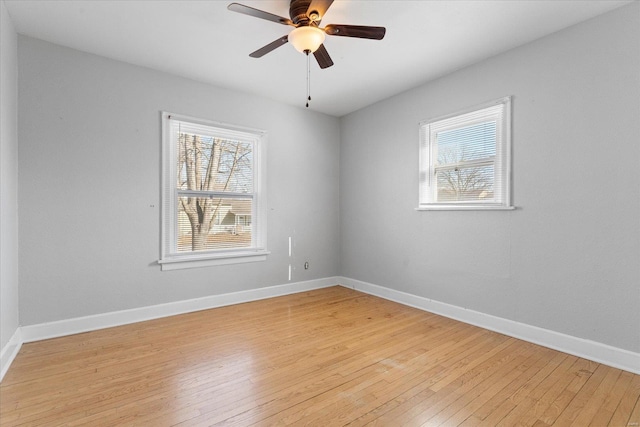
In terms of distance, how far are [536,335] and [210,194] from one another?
145 inches

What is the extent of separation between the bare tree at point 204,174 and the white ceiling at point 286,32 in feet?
A: 2.50

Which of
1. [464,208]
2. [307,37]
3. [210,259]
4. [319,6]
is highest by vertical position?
[319,6]

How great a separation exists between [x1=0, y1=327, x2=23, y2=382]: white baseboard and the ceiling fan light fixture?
3100 millimetres

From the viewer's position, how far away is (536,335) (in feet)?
8.91

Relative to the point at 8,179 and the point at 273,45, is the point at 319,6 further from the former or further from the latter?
the point at 8,179

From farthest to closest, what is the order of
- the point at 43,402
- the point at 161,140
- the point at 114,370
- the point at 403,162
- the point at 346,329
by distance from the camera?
the point at 403,162 < the point at 161,140 < the point at 346,329 < the point at 114,370 < the point at 43,402

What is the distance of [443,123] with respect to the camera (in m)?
3.50

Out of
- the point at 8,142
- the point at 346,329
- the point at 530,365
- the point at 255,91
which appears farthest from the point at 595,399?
the point at 8,142

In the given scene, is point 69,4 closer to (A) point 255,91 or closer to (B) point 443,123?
(A) point 255,91

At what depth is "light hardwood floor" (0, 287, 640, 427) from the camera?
175cm

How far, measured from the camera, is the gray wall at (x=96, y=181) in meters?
2.78

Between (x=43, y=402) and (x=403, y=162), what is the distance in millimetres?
3912

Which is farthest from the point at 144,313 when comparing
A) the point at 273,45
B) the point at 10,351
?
the point at 273,45

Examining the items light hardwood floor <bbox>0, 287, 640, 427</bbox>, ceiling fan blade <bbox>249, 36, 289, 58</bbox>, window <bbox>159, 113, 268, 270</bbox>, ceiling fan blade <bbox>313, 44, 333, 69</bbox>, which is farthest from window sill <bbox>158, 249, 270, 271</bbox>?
ceiling fan blade <bbox>313, 44, 333, 69</bbox>
